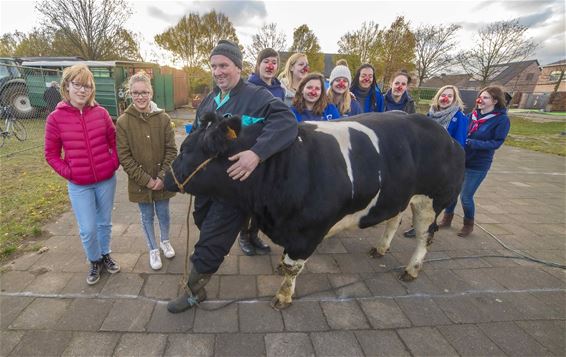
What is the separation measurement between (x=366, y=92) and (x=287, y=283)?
3296mm

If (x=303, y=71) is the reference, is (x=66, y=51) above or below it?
above

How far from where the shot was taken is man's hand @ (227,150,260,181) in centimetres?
203

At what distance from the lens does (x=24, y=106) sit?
38.7 ft

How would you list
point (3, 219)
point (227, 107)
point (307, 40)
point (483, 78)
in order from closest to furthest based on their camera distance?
point (227, 107) → point (3, 219) → point (483, 78) → point (307, 40)

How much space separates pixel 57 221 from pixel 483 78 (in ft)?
133

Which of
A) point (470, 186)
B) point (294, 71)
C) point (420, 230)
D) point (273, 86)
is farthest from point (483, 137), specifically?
point (273, 86)

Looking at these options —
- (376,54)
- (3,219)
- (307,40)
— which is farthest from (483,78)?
(3,219)

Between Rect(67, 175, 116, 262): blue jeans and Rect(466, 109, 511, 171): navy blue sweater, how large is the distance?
4.67m

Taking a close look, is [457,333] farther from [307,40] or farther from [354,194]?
[307,40]

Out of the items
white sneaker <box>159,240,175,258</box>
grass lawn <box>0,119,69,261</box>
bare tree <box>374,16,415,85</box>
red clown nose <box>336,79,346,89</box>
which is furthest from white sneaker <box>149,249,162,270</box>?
bare tree <box>374,16,415,85</box>

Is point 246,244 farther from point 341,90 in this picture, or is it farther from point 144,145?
point 341,90

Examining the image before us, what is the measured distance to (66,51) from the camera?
83.2 feet

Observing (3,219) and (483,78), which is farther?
(483,78)

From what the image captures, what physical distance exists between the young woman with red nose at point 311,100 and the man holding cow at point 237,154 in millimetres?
1186
